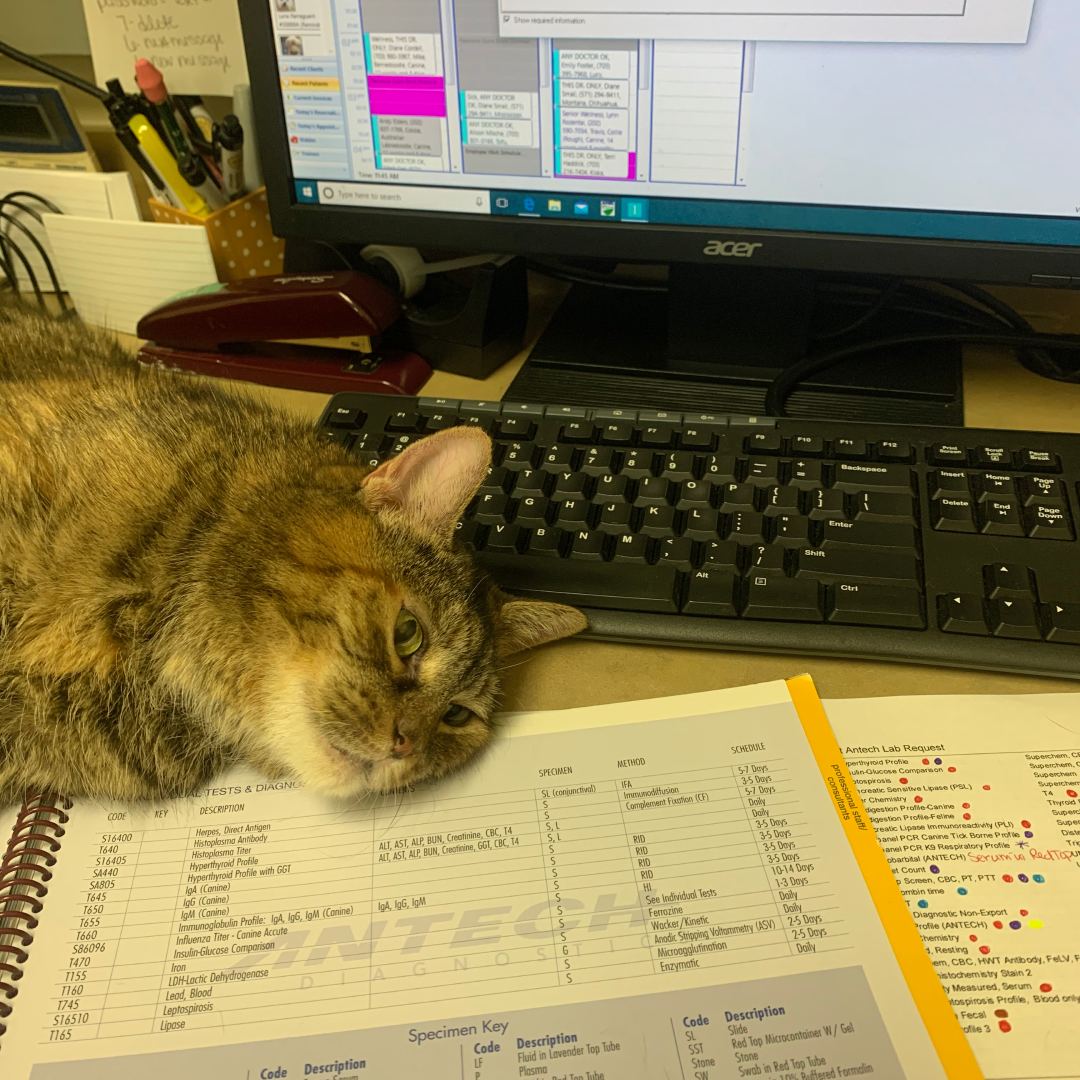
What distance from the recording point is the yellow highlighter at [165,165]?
955mm

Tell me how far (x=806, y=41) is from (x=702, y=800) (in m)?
0.59

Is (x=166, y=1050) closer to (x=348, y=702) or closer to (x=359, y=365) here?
(x=348, y=702)

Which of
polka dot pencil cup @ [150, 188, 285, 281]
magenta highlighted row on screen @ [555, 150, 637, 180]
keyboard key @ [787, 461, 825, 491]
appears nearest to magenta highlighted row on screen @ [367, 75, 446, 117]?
magenta highlighted row on screen @ [555, 150, 637, 180]

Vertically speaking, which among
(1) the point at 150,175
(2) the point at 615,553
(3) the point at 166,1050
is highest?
(1) the point at 150,175

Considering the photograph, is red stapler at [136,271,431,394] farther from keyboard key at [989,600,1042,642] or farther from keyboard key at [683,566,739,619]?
keyboard key at [989,600,1042,642]

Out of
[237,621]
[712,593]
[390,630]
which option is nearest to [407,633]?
[390,630]

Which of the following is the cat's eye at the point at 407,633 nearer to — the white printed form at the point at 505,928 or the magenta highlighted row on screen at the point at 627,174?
the white printed form at the point at 505,928

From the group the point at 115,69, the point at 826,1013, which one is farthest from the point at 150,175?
the point at 826,1013

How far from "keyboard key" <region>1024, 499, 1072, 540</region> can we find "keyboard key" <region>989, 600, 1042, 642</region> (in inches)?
2.7

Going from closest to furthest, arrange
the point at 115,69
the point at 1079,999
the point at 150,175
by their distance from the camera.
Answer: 1. the point at 1079,999
2. the point at 150,175
3. the point at 115,69

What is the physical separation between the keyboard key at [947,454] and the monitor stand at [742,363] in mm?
117

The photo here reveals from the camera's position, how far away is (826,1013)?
1.43 ft

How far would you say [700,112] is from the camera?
29.2 inches

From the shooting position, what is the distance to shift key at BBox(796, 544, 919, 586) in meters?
0.62
